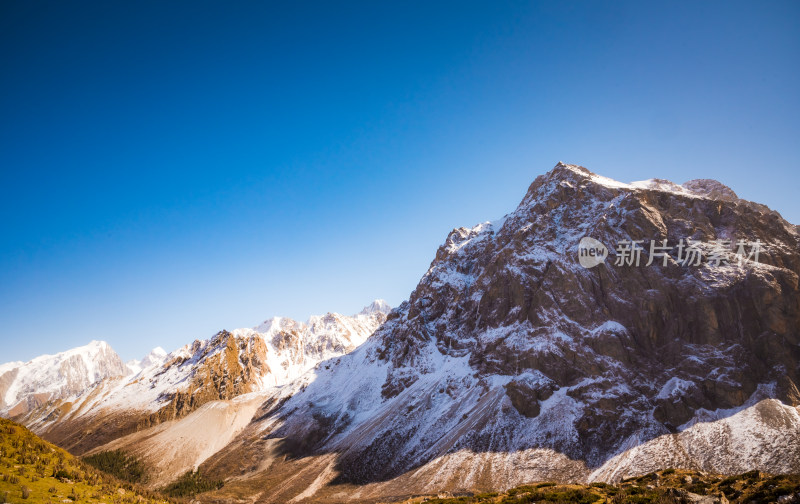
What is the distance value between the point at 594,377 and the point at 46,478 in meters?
141

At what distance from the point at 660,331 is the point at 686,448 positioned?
4589 centimetres

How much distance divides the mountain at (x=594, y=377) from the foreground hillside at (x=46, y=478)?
3905 inches

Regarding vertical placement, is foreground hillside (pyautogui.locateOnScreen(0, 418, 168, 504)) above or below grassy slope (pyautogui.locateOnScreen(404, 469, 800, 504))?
above

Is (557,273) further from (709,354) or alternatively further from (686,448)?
(686,448)

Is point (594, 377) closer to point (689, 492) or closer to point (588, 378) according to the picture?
point (588, 378)

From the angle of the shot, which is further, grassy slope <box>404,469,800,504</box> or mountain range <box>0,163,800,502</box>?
mountain range <box>0,163,800,502</box>

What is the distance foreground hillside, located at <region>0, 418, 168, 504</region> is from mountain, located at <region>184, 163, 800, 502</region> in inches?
3905

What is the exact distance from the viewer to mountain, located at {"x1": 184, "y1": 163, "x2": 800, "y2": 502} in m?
104

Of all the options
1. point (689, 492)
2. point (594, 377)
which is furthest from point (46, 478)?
point (594, 377)

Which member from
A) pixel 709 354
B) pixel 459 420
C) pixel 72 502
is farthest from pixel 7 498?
pixel 709 354

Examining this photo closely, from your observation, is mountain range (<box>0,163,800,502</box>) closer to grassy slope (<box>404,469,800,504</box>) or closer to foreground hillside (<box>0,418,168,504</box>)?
grassy slope (<box>404,469,800,504</box>)

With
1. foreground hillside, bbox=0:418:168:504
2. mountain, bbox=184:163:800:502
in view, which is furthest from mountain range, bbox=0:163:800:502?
foreground hillside, bbox=0:418:168:504

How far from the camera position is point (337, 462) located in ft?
461

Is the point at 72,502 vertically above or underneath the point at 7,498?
underneath
